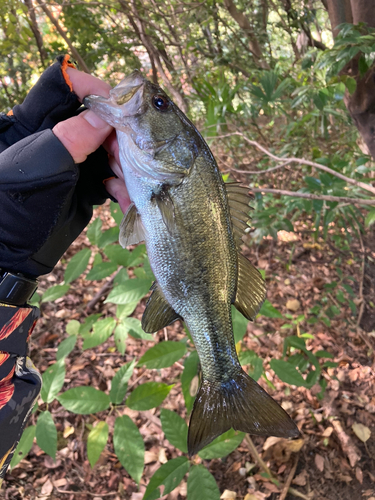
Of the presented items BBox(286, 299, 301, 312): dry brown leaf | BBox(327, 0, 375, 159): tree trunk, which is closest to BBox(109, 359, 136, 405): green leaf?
BBox(286, 299, 301, 312): dry brown leaf

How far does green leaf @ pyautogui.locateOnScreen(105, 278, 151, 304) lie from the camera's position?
1755 millimetres

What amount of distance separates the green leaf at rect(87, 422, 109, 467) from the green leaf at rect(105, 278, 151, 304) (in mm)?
627

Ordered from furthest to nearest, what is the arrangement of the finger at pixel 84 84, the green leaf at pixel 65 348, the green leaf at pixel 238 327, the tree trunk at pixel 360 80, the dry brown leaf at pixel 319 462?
the tree trunk at pixel 360 80 < the dry brown leaf at pixel 319 462 < the green leaf at pixel 65 348 < the green leaf at pixel 238 327 < the finger at pixel 84 84

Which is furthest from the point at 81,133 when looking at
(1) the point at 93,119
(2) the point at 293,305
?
(2) the point at 293,305

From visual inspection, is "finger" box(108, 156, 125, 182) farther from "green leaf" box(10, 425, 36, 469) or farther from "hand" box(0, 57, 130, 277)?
"green leaf" box(10, 425, 36, 469)

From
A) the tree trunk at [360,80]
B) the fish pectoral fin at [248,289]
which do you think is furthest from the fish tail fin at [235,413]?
the tree trunk at [360,80]

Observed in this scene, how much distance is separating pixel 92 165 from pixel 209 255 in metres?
0.85

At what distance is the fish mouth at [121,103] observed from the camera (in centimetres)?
123

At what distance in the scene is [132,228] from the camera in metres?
1.31

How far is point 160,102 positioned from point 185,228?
506 millimetres

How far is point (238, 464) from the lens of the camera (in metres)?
2.17

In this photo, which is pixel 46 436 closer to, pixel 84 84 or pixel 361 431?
pixel 84 84

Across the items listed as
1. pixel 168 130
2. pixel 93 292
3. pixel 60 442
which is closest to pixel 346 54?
pixel 168 130

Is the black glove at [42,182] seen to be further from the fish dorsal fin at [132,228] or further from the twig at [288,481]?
the twig at [288,481]
